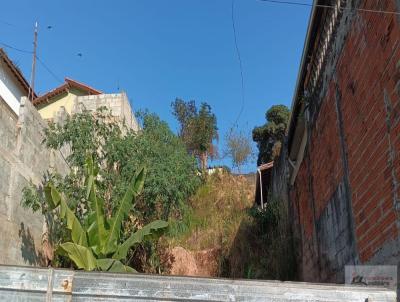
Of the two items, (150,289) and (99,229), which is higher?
(99,229)

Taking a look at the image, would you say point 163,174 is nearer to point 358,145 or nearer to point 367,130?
point 358,145

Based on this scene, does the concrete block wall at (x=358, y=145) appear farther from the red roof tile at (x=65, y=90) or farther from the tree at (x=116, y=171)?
the red roof tile at (x=65, y=90)

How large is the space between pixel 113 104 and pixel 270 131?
10281 mm

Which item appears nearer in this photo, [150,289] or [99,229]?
[150,289]

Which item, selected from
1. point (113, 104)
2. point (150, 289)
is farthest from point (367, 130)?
point (113, 104)

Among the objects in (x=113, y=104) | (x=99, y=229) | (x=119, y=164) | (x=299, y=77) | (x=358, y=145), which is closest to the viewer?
(x=358, y=145)

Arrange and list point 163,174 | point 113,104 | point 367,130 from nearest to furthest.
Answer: point 367,130 < point 163,174 < point 113,104

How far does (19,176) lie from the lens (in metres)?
10.5

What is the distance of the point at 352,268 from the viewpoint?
5223mm

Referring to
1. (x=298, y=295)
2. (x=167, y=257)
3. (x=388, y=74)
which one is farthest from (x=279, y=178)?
(x=298, y=295)

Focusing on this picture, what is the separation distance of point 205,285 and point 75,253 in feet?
20.7

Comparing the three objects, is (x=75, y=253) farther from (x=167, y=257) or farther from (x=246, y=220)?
(x=246, y=220)

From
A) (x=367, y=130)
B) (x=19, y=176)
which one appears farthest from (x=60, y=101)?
(x=367, y=130)

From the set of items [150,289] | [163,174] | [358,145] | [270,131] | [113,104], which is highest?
[270,131]
